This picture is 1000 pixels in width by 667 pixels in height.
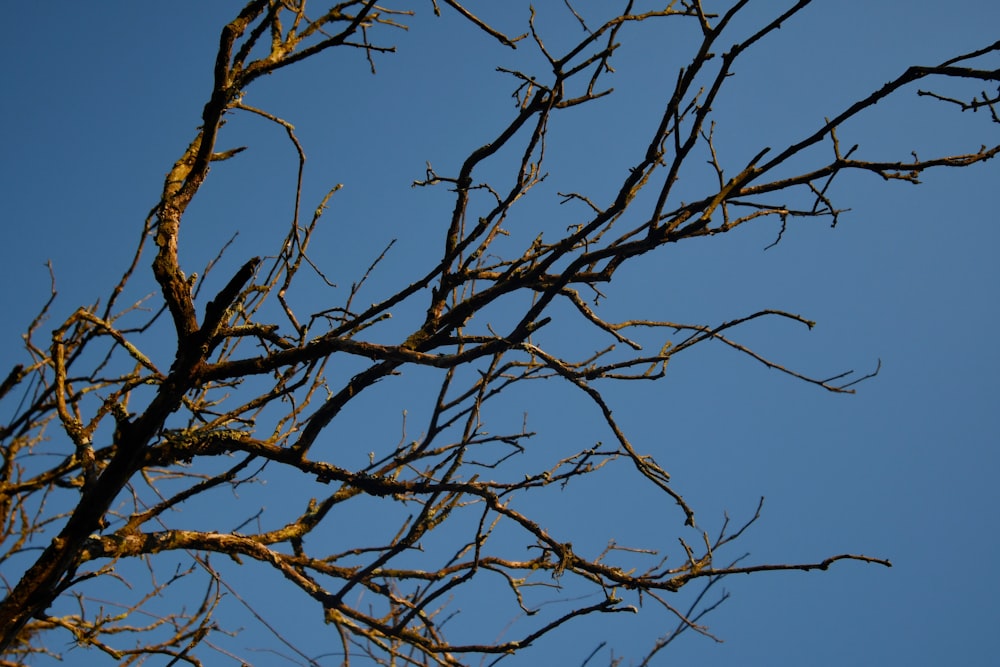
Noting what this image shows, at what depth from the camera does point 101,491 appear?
2174mm

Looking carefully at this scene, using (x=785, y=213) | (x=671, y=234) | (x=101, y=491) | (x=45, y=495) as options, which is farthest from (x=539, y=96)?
(x=45, y=495)

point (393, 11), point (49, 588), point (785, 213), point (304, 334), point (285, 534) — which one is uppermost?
point (393, 11)

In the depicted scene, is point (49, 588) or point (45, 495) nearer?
point (49, 588)

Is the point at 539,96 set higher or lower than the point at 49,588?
higher

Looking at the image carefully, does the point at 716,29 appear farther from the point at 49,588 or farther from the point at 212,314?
the point at 49,588

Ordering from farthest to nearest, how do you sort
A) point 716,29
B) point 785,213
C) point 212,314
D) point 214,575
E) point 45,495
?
point 45,495 < point 214,575 < point 785,213 < point 212,314 < point 716,29

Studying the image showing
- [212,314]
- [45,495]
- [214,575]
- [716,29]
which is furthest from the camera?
[45,495]

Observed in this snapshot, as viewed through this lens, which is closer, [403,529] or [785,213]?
[785,213]

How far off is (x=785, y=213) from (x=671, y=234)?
50 centimetres

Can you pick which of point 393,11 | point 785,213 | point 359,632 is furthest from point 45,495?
point 785,213

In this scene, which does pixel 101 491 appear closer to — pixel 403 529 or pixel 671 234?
pixel 403 529

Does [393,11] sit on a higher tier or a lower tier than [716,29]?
higher

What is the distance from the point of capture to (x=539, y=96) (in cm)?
212

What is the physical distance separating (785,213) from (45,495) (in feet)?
8.87
